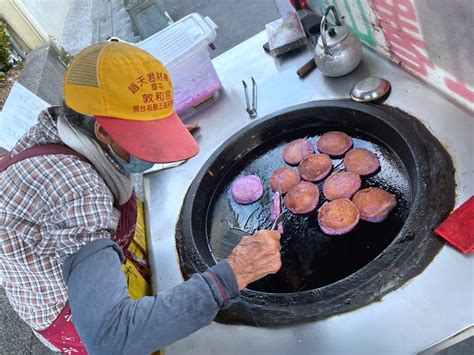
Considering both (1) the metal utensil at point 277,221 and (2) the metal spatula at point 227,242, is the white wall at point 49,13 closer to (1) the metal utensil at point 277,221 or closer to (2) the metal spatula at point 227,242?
(2) the metal spatula at point 227,242

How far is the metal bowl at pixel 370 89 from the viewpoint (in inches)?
114

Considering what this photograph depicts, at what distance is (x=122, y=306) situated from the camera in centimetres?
151

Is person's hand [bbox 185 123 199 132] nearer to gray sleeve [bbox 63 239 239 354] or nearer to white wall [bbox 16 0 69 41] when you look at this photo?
gray sleeve [bbox 63 239 239 354]

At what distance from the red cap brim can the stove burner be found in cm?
107

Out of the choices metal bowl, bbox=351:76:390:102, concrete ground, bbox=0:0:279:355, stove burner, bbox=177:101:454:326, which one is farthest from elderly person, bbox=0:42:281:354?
metal bowl, bbox=351:76:390:102

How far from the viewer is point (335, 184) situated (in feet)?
9.33

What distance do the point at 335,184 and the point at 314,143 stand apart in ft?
1.70

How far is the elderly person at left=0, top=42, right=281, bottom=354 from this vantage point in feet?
5.03

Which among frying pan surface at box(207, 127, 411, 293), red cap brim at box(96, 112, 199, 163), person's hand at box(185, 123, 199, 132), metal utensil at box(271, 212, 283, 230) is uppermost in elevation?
red cap brim at box(96, 112, 199, 163)

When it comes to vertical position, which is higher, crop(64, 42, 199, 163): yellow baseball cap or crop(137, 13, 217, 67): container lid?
crop(64, 42, 199, 163): yellow baseball cap

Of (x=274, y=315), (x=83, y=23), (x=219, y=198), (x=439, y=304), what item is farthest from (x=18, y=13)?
(x=439, y=304)

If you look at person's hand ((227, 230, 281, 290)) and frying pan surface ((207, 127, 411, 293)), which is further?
frying pan surface ((207, 127, 411, 293))

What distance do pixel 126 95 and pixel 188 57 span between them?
1.90 meters

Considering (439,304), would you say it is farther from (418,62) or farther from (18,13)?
(18,13)
